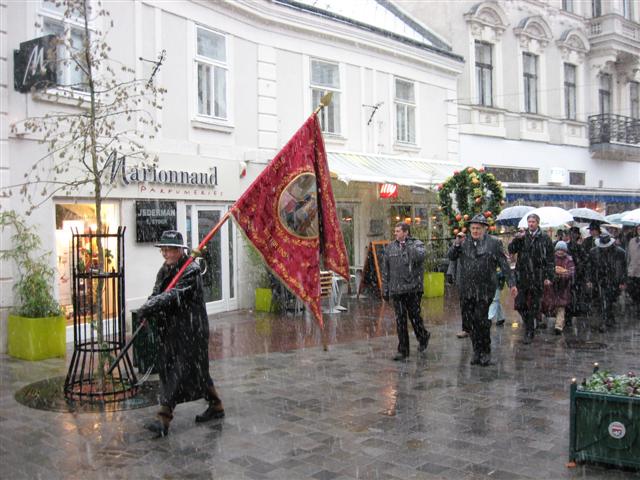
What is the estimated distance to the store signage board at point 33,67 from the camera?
883 centimetres

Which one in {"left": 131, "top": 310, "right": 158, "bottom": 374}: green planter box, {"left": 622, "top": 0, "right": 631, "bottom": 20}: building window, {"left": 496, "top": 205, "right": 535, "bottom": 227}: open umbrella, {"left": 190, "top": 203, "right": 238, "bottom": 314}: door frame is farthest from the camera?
{"left": 622, "top": 0, "right": 631, "bottom": 20}: building window

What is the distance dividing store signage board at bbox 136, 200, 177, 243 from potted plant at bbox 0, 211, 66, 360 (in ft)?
7.24

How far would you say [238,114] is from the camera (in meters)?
13.4

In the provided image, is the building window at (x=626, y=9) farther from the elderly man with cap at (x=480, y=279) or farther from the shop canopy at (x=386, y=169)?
the elderly man with cap at (x=480, y=279)

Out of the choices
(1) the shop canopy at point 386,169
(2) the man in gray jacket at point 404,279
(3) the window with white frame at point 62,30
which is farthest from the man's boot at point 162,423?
(1) the shop canopy at point 386,169

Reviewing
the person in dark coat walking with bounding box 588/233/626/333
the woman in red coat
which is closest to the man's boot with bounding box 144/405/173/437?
the woman in red coat

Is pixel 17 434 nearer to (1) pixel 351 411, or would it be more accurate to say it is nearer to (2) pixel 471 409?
(1) pixel 351 411

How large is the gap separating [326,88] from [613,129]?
13967 mm

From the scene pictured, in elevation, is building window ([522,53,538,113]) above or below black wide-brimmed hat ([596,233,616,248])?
above

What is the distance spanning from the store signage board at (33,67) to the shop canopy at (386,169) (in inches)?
240

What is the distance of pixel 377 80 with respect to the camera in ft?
54.9

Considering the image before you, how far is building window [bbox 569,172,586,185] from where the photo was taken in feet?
77.5

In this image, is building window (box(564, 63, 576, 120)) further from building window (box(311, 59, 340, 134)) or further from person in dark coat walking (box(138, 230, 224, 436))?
person in dark coat walking (box(138, 230, 224, 436))

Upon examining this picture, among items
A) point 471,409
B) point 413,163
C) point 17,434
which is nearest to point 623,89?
point 413,163
